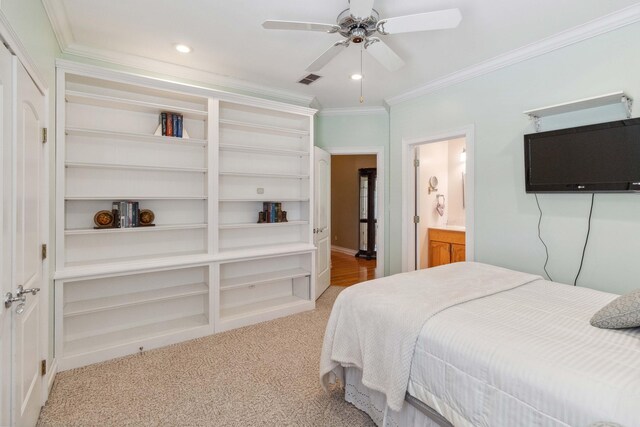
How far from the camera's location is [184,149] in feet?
10.4

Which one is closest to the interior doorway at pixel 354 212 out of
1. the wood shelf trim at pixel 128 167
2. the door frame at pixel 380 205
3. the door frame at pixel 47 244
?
the door frame at pixel 380 205

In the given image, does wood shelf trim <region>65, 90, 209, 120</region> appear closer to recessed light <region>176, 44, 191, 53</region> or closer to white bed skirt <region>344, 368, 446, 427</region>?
recessed light <region>176, 44, 191, 53</region>

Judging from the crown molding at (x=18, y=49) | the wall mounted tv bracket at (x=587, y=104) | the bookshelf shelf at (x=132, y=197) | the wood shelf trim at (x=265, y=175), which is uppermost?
the wall mounted tv bracket at (x=587, y=104)

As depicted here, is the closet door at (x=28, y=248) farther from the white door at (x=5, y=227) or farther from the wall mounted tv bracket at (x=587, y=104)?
the wall mounted tv bracket at (x=587, y=104)

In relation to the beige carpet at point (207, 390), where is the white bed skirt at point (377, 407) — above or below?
above

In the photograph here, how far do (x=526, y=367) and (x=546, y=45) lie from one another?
8.72 feet

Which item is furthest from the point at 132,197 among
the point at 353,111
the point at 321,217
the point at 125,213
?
the point at 353,111

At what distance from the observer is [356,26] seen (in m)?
1.97

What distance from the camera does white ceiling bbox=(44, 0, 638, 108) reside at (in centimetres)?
212

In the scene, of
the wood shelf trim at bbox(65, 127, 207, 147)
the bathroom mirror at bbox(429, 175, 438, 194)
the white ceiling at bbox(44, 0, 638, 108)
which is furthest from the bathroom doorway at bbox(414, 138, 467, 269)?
the wood shelf trim at bbox(65, 127, 207, 147)

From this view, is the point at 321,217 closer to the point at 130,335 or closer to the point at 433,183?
the point at 433,183

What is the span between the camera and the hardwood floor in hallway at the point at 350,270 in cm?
516

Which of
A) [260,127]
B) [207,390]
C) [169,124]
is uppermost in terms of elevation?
[260,127]

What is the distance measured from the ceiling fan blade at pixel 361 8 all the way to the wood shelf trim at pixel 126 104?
5.93ft
